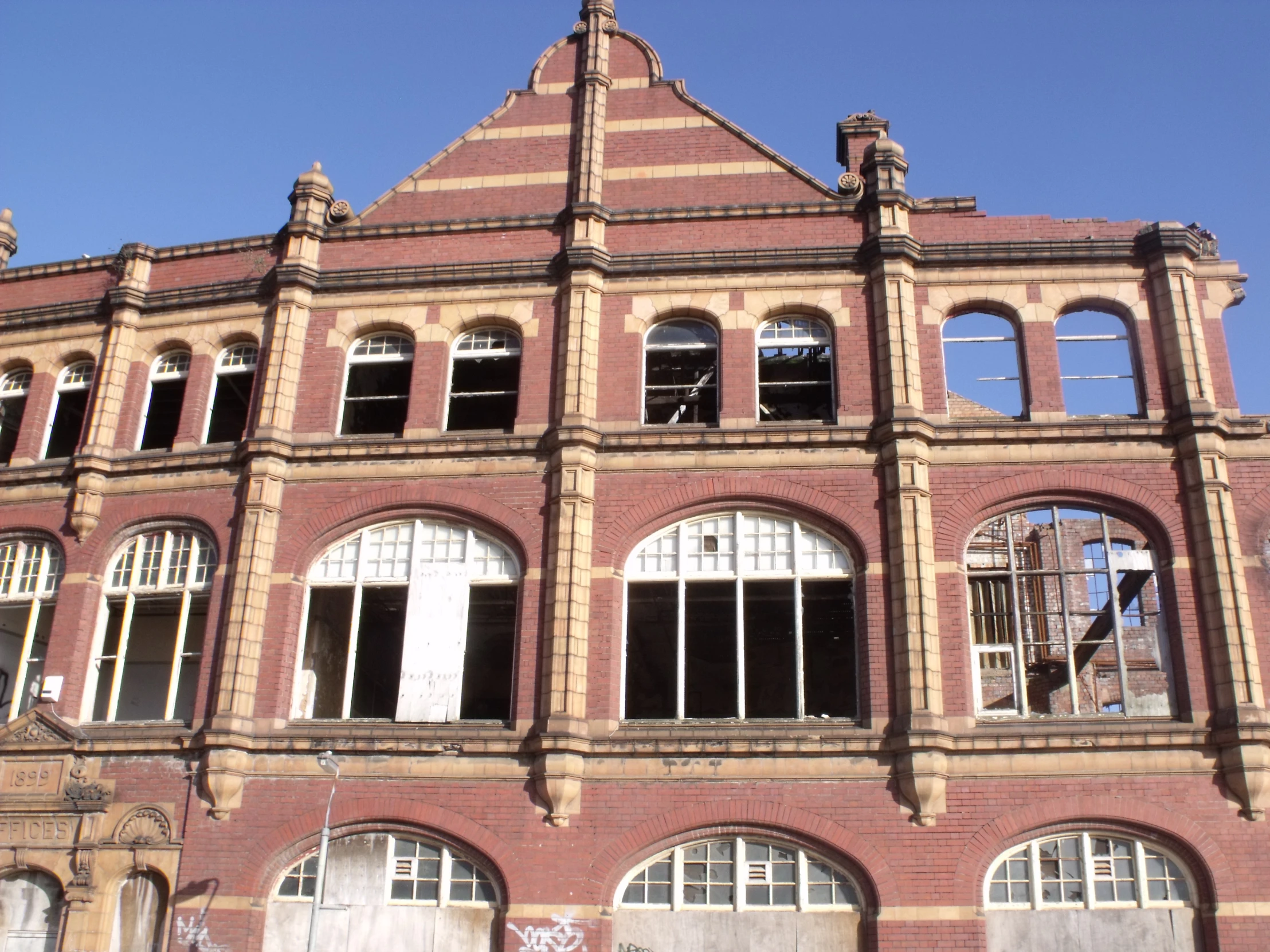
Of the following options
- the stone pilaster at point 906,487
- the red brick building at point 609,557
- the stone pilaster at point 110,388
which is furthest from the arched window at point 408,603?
the stone pilaster at point 906,487

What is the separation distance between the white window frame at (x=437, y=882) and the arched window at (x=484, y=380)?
6.41 m

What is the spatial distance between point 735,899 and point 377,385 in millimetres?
10570

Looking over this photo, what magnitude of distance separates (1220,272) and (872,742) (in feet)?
30.4

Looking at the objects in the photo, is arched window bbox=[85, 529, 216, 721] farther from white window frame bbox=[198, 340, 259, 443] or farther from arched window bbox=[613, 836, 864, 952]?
arched window bbox=[613, 836, 864, 952]

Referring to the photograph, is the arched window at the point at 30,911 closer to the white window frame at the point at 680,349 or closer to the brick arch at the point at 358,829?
the brick arch at the point at 358,829

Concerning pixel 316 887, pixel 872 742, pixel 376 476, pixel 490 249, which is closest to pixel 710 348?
pixel 490 249

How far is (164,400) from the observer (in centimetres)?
2145

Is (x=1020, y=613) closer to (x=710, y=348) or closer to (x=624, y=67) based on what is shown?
(x=710, y=348)

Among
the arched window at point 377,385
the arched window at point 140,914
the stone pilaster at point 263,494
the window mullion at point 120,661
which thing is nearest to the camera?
the arched window at point 140,914

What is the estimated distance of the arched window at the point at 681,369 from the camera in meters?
18.5

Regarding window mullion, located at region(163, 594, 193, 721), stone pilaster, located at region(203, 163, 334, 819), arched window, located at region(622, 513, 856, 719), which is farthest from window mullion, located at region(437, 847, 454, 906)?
window mullion, located at region(163, 594, 193, 721)

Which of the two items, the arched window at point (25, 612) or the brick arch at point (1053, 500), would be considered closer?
the brick arch at point (1053, 500)

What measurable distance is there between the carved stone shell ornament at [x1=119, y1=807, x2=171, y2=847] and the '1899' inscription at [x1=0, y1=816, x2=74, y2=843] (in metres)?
0.87

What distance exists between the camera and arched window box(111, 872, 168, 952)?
1579 cm
